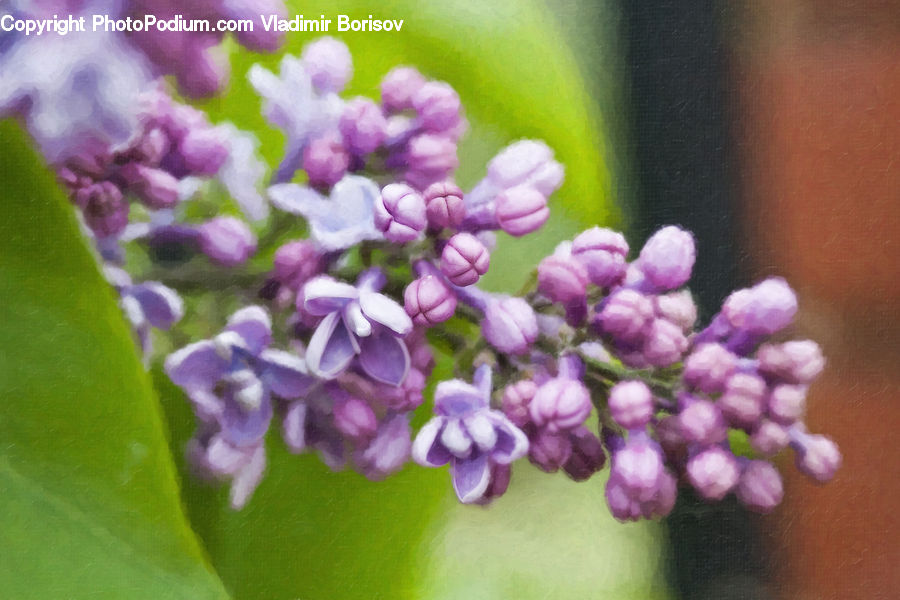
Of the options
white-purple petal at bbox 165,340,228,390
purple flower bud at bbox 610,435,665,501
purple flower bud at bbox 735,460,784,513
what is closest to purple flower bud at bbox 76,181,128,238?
white-purple petal at bbox 165,340,228,390

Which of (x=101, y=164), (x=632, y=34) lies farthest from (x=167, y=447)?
(x=632, y=34)

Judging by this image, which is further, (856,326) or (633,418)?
(856,326)

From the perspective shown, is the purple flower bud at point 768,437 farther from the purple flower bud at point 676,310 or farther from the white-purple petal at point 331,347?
the white-purple petal at point 331,347

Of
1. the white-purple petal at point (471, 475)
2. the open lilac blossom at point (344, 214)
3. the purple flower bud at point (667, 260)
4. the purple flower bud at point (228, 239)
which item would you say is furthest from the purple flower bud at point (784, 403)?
the purple flower bud at point (228, 239)

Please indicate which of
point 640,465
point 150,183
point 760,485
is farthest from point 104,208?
point 760,485

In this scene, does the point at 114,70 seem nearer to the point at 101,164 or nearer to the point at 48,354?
the point at 101,164
